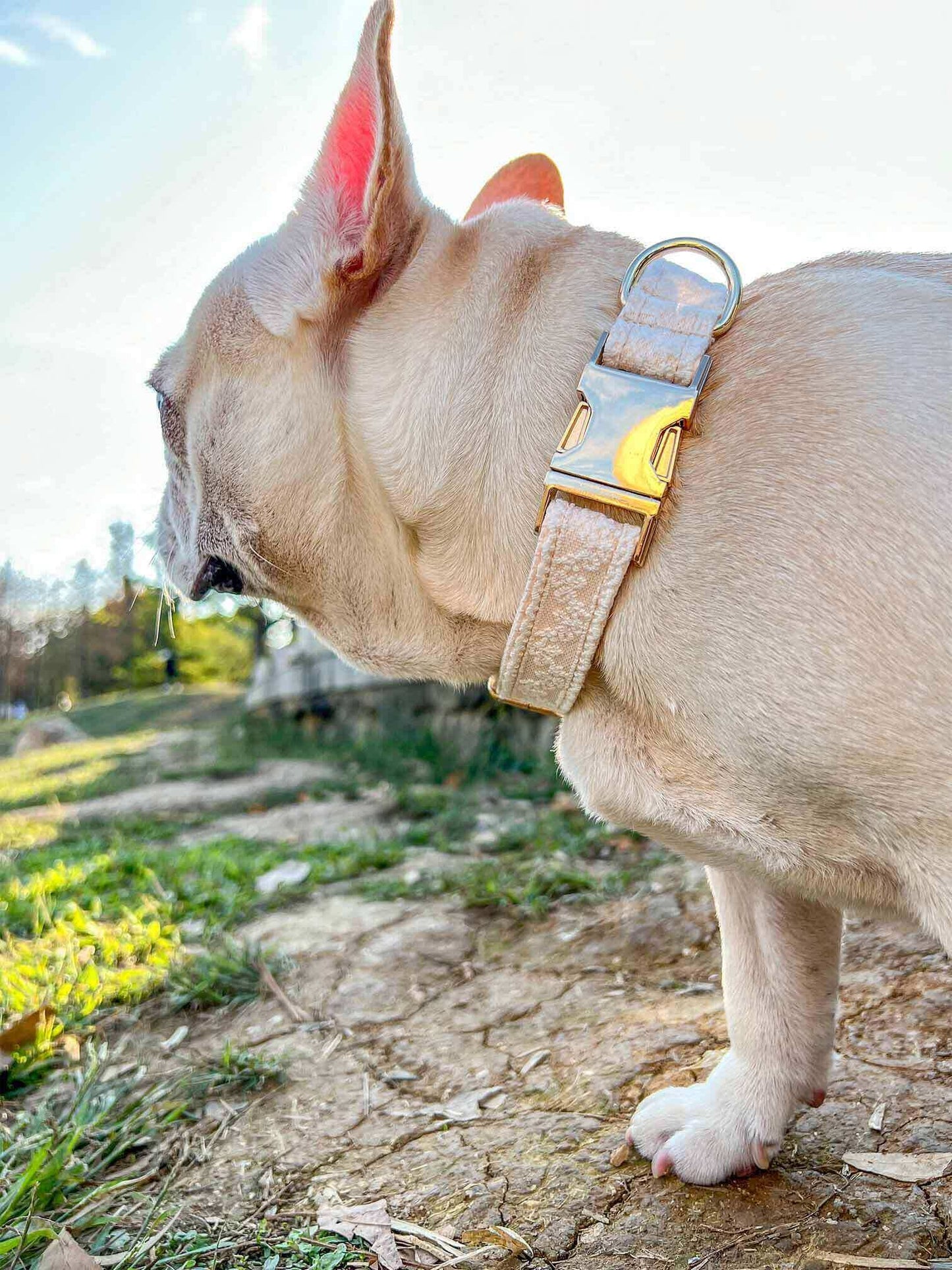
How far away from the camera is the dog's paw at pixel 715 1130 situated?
1692 millimetres

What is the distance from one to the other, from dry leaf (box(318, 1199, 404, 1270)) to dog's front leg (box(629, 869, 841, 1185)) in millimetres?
Result: 449

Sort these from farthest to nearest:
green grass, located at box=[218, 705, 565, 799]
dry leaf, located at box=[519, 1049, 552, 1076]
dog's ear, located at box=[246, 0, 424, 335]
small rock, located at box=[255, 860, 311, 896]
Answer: green grass, located at box=[218, 705, 565, 799], small rock, located at box=[255, 860, 311, 896], dry leaf, located at box=[519, 1049, 552, 1076], dog's ear, located at box=[246, 0, 424, 335]

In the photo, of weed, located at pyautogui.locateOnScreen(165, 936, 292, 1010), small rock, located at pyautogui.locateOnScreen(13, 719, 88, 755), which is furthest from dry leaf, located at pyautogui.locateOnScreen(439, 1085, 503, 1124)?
small rock, located at pyautogui.locateOnScreen(13, 719, 88, 755)

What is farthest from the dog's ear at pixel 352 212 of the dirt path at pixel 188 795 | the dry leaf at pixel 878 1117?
the dirt path at pixel 188 795

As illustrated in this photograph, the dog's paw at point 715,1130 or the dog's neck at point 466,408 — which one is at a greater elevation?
the dog's neck at point 466,408

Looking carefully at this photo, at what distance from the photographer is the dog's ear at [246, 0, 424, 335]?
1465 millimetres

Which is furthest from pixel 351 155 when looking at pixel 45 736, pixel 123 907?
pixel 45 736

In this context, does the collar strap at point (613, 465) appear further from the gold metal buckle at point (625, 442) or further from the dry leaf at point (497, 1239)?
the dry leaf at point (497, 1239)

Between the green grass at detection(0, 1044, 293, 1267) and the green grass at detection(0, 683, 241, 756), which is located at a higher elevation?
the green grass at detection(0, 1044, 293, 1267)

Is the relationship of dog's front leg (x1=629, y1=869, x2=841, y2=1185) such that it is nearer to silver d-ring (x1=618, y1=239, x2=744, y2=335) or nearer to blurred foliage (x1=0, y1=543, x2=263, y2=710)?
silver d-ring (x1=618, y1=239, x2=744, y2=335)

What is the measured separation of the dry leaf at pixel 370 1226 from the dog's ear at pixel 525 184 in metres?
1.86

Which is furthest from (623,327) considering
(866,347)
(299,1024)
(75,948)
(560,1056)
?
(75,948)

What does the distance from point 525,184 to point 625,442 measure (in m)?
1.00

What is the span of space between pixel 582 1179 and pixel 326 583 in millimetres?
1096
